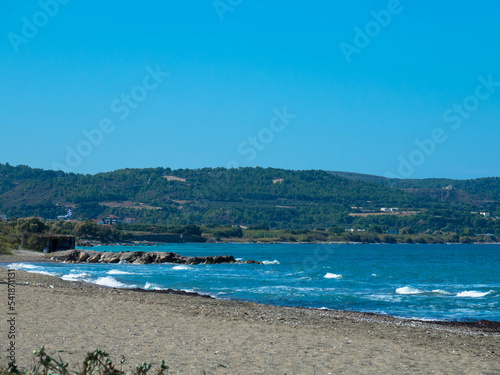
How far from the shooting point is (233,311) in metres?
17.8

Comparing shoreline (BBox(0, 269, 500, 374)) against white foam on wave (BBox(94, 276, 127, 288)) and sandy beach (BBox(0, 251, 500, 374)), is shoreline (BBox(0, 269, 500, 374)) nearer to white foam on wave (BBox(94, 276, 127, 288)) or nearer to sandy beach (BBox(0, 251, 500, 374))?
sandy beach (BBox(0, 251, 500, 374))

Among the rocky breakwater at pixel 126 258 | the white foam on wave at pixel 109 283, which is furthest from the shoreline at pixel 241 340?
the rocky breakwater at pixel 126 258

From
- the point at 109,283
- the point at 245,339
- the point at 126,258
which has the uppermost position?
the point at 126,258

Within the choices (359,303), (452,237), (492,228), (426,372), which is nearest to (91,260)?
(359,303)

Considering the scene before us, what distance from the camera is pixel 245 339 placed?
11852 millimetres

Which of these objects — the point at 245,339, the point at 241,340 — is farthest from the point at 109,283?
the point at 241,340

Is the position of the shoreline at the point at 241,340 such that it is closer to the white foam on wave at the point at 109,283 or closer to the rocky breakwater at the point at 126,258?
the white foam on wave at the point at 109,283

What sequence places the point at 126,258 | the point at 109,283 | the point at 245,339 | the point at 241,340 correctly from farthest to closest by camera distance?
the point at 126,258 → the point at 109,283 → the point at 245,339 → the point at 241,340

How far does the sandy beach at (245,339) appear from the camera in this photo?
9453 mm

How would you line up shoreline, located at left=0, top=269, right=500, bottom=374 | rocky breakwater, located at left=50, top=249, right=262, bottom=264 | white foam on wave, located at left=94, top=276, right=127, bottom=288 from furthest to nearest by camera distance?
rocky breakwater, located at left=50, top=249, right=262, bottom=264 < white foam on wave, located at left=94, top=276, right=127, bottom=288 < shoreline, located at left=0, top=269, right=500, bottom=374

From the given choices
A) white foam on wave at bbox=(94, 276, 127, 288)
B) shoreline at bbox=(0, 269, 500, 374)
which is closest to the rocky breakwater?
white foam on wave at bbox=(94, 276, 127, 288)

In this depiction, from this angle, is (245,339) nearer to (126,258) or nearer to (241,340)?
(241,340)

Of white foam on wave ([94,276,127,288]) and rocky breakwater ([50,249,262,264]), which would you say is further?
rocky breakwater ([50,249,262,264])

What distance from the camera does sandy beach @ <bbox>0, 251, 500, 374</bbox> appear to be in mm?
9453
